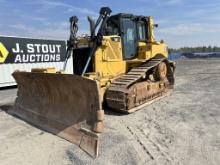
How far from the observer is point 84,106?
5.37 m

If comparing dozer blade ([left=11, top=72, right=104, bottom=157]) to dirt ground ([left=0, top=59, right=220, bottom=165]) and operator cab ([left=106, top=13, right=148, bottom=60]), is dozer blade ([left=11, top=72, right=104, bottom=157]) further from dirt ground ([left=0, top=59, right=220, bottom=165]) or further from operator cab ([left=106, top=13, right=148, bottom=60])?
operator cab ([left=106, top=13, right=148, bottom=60])

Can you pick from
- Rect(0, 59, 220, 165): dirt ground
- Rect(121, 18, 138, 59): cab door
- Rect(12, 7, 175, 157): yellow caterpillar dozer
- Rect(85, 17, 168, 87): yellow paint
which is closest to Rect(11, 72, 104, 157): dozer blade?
Rect(12, 7, 175, 157): yellow caterpillar dozer

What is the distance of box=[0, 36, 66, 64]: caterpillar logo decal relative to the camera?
1387 cm

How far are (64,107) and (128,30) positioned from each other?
151 inches

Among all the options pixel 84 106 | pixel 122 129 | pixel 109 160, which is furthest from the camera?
pixel 122 129

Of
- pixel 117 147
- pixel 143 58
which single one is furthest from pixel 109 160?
pixel 143 58

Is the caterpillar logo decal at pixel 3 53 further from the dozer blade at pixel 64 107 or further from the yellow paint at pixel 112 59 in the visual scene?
the yellow paint at pixel 112 59

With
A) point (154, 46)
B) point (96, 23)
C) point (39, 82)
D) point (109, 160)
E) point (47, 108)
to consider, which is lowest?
point (109, 160)

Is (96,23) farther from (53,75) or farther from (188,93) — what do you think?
(188,93)

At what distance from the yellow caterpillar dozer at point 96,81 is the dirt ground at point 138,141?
0.97 ft

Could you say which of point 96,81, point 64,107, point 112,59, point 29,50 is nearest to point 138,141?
point 96,81

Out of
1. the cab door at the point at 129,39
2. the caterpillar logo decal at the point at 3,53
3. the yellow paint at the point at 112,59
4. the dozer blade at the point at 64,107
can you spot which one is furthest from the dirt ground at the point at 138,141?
the caterpillar logo decal at the point at 3,53

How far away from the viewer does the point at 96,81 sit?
4.95m

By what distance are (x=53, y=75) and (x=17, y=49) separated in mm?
9090
